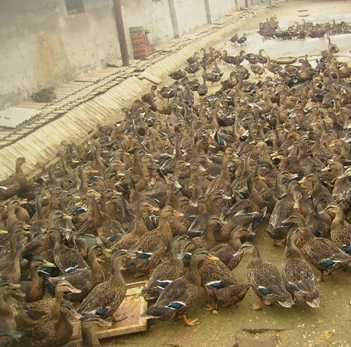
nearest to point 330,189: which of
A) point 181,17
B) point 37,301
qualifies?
point 37,301

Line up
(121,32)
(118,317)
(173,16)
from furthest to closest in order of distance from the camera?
(173,16), (121,32), (118,317)

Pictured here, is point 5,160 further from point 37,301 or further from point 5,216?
point 37,301

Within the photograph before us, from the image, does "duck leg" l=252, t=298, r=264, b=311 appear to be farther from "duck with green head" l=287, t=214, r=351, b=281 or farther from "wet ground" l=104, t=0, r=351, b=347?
"duck with green head" l=287, t=214, r=351, b=281

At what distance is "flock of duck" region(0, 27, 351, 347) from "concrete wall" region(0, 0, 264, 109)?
4133 millimetres

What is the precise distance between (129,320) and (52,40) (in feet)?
42.1

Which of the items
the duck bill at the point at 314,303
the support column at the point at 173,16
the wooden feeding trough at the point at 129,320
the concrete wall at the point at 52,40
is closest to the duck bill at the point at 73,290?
the wooden feeding trough at the point at 129,320

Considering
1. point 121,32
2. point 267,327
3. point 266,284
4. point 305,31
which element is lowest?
point 267,327

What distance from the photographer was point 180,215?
775 cm

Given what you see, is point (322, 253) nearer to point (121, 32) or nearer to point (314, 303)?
point (314, 303)

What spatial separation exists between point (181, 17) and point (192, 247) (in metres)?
22.2

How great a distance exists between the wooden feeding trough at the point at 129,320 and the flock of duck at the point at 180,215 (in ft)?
0.37

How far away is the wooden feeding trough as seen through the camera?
6.13 m

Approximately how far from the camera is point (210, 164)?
957 cm

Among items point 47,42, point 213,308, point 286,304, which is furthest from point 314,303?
point 47,42
